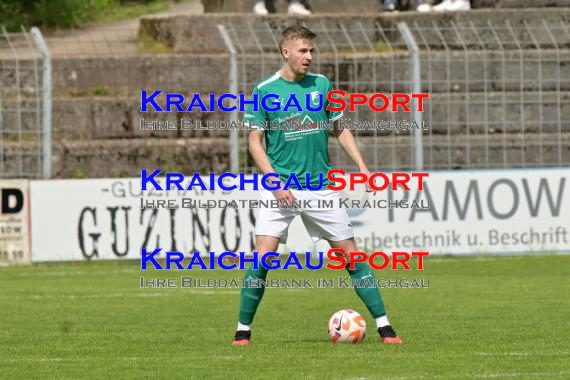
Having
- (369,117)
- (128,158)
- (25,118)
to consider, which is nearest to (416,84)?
(369,117)

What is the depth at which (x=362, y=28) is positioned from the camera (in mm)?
24656

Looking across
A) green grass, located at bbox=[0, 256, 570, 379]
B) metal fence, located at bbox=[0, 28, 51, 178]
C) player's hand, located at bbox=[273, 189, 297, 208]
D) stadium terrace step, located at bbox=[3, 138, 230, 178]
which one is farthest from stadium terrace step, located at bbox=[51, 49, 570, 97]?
player's hand, located at bbox=[273, 189, 297, 208]

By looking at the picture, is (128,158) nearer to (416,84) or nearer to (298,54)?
(416,84)

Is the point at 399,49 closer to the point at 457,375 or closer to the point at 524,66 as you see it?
the point at 524,66

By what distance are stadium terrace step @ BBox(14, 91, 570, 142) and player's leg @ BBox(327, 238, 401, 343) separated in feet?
34.6

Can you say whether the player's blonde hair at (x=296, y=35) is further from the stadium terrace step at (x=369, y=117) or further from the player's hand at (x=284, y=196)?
the stadium terrace step at (x=369, y=117)

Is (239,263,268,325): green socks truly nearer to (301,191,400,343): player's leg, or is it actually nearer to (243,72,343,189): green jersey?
(301,191,400,343): player's leg

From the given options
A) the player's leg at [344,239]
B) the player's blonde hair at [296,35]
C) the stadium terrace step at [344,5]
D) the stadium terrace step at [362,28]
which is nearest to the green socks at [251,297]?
the player's leg at [344,239]

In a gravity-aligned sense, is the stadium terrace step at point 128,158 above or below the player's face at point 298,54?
below

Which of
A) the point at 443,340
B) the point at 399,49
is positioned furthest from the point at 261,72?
the point at 443,340

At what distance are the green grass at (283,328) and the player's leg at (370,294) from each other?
119 millimetres

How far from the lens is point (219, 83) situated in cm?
2353

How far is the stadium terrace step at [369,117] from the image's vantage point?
21.5 meters

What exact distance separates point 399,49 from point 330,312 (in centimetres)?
1165
